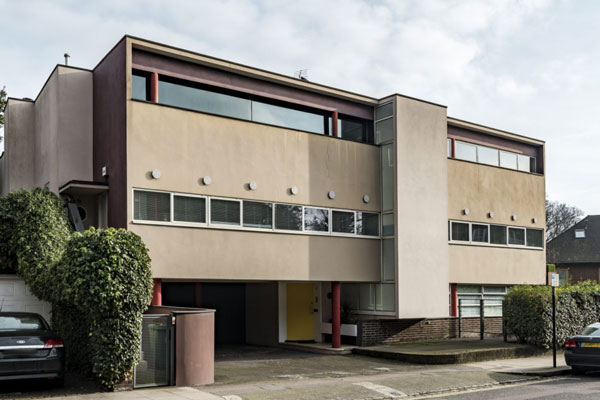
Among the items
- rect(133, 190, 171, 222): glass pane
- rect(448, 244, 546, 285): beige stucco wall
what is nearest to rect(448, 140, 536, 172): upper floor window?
rect(448, 244, 546, 285): beige stucco wall

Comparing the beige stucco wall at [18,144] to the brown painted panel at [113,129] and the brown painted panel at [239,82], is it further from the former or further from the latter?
the brown painted panel at [239,82]

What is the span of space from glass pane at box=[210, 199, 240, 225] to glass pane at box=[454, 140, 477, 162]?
10186mm

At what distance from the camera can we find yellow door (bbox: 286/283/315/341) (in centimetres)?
2141

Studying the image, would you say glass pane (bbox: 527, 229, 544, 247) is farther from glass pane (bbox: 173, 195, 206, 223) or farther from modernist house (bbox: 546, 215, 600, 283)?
modernist house (bbox: 546, 215, 600, 283)

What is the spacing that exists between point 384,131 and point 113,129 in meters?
8.63

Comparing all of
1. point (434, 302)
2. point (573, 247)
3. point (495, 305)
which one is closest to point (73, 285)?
point (434, 302)

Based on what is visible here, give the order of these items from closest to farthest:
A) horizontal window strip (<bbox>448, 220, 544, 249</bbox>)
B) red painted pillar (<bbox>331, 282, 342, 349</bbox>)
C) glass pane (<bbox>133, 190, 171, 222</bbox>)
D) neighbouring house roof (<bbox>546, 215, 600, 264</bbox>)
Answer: glass pane (<bbox>133, 190, 171, 222</bbox>) → red painted pillar (<bbox>331, 282, 342, 349</bbox>) → horizontal window strip (<bbox>448, 220, 544, 249</bbox>) → neighbouring house roof (<bbox>546, 215, 600, 264</bbox>)

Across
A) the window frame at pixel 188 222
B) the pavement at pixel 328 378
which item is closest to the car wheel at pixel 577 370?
the pavement at pixel 328 378

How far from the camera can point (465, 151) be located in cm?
2469

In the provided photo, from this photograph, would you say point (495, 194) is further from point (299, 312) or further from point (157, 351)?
point (157, 351)

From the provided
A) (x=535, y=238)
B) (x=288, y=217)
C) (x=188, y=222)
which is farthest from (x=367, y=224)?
(x=535, y=238)

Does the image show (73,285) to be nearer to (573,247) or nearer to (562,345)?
(562,345)

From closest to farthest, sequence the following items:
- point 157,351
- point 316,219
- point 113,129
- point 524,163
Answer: point 157,351 → point 113,129 → point 316,219 → point 524,163

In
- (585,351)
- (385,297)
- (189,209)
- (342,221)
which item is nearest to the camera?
(585,351)
